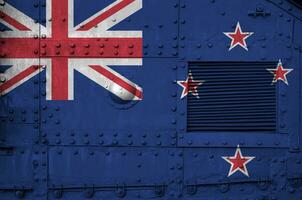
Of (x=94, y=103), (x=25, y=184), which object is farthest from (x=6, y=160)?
(x=94, y=103)

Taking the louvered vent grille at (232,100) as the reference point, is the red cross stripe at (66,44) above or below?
above

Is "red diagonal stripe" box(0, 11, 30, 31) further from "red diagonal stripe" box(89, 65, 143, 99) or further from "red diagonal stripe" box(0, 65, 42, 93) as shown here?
"red diagonal stripe" box(89, 65, 143, 99)

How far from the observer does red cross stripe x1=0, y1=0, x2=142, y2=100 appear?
3617 millimetres

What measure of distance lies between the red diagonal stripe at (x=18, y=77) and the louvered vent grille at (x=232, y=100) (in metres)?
1.10

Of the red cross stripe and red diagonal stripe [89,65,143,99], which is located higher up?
the red cross stripe

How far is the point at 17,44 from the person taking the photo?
3629mm

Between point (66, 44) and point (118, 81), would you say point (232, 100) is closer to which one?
point (118, 81)

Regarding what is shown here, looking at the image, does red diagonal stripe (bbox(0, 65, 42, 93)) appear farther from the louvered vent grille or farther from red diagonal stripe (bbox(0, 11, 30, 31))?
the louvered vent grille

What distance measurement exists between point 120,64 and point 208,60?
0.62 meters

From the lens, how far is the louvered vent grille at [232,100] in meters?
3.64

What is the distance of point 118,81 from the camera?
3.62 meters

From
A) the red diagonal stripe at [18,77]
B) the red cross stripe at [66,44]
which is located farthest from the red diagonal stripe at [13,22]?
the red diagonal stripe at [18,77]

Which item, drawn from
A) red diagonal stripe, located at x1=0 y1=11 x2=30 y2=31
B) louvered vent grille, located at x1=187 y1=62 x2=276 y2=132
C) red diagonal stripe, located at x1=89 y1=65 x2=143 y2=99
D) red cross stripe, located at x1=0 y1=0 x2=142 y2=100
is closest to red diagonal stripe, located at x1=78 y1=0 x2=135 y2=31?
red cross stripe, located at x1=0 y1=0 x2=142 y2=100

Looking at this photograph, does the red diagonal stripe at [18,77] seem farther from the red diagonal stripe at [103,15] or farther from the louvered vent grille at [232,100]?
the louvered vent grille at [232,100]
